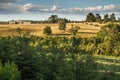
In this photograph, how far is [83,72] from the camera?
32188 millimetres

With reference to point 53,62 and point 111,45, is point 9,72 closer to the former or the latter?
point 53,62

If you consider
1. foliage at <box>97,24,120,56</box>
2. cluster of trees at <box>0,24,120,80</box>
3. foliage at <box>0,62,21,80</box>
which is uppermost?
cluster of trees at <box>0,24,120,80</box>

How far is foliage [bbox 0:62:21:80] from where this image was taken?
37.4 metres

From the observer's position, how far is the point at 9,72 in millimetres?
38062

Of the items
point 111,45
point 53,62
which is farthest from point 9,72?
point 111,45

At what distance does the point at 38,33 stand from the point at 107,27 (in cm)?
3477

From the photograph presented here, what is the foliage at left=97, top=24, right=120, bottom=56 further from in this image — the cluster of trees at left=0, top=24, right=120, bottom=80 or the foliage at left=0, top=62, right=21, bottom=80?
the foliage at left=0, top=62, right=21, bottom=80

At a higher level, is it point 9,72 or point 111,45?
point 9,72

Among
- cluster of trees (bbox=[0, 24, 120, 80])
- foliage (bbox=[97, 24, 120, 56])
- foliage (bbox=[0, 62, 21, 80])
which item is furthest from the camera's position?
foliage (bbox=[97, 24, 120, 56])

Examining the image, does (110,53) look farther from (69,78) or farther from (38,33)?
(69,78)

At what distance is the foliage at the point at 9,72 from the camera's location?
1471 inches

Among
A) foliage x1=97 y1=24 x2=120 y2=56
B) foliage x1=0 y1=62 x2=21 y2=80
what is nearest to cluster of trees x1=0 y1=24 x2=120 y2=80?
foliage x1=0 y1=62 x2=21 y2=80

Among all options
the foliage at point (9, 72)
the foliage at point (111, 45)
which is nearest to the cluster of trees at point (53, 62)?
the foliage at point (9, 72)

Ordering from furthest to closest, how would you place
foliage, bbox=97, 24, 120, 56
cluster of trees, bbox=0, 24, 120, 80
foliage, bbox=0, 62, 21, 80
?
1. foliage, bbox=97, 24, 120, 56
2. foliage, bbox=0, 62, 21, 80
3. cluster of trees, bbox=0, 24, 120, 80
